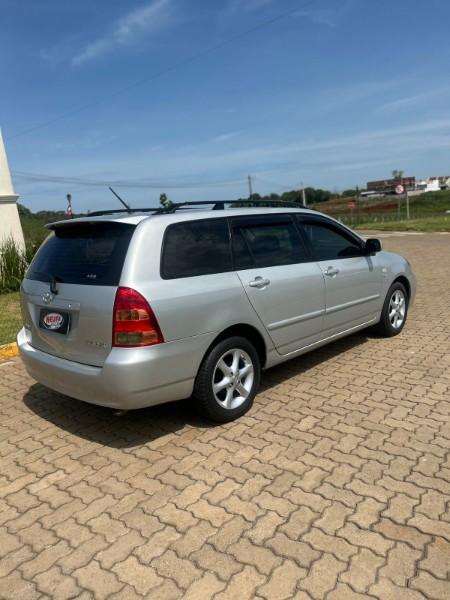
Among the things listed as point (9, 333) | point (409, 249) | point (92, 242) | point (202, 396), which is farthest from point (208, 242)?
point (409, 249)

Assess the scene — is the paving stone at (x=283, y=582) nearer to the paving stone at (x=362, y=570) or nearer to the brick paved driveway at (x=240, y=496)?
the brick paved driveway at (x=240, y=496)

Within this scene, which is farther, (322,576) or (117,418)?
(117,418)

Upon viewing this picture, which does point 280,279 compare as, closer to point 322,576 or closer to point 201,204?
point 201,204

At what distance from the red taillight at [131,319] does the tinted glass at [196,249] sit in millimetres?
289

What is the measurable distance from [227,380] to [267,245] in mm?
1243

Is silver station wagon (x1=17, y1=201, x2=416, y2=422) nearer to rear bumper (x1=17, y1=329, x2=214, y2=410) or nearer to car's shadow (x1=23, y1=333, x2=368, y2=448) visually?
rear bumper (x1=17, y1=329, x2=214, y2=410)

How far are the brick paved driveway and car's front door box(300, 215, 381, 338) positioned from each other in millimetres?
683

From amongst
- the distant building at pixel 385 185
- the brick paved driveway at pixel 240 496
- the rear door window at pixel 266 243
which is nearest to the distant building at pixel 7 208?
the brick paved driveway at pixel 240 496

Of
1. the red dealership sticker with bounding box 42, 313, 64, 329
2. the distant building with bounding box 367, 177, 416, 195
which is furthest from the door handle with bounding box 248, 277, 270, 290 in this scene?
the distant building with bounding box 367, 177, 416, 195

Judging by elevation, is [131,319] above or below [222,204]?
below

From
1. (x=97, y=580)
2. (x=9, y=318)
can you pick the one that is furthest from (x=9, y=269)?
(x=97, y=580)

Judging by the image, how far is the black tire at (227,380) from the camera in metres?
3.45

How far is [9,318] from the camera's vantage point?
7.22 m

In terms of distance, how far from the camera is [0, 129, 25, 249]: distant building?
9094mm
